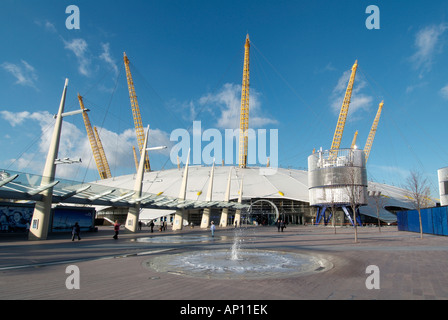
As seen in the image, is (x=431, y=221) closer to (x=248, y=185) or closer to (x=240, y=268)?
(x=240, y=268)

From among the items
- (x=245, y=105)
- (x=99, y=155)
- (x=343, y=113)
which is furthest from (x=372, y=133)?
(x=99, y=155)

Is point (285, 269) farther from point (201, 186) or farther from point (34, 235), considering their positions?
point (201, 186)

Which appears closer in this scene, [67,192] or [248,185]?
[67,192]

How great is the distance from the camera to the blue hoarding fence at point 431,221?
26.4 meters

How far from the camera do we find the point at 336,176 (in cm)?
5553

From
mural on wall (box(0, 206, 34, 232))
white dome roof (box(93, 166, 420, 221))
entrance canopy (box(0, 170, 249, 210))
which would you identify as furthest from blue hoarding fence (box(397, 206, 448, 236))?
mural on wall (box(0, 206, 34, 232))

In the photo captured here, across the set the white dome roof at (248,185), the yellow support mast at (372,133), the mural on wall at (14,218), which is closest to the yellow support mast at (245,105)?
the white dome roof at (248,185)

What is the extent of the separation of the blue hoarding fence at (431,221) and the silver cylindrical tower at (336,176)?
1754cm

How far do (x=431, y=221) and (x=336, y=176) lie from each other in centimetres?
2666

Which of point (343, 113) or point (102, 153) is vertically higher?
point (343, 113)

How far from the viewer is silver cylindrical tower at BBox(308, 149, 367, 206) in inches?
2163

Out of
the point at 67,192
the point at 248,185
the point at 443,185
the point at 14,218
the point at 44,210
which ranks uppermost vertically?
the point at 248,185
